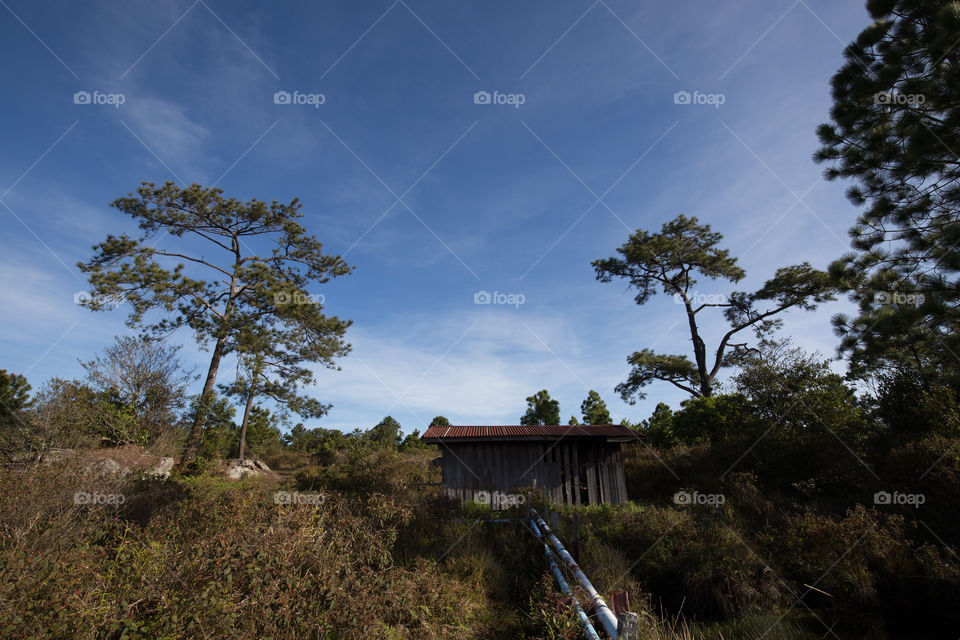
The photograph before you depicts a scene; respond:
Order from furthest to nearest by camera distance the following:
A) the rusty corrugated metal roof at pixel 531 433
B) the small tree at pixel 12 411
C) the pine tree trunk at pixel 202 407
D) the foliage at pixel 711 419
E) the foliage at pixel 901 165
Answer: the pine tree trunk at pixel 202 407 < the foliage at pixel 711 419 < the rusty corrugated metal roof at pixel 531 433 < the small tree at pixel 12 411 < the foliage at pixel 901 165

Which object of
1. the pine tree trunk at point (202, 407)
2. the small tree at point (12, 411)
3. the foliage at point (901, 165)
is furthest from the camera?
the pine tree trunk at point (202, 407)

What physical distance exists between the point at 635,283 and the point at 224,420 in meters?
32.8

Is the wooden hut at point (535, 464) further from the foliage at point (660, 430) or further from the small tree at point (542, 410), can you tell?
the small tree at point (542, 410)

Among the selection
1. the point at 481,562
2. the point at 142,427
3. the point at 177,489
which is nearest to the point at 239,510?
the point at 481,562

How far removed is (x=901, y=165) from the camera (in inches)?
323

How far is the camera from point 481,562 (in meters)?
7.73

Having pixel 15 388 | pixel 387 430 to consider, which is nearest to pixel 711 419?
pixel 387 430

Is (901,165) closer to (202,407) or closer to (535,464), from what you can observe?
(535,464)

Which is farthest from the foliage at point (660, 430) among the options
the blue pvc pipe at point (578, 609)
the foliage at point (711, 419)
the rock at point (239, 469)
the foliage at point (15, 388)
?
the foliage at point (15, 388)

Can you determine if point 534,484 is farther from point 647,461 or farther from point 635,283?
point 635,283

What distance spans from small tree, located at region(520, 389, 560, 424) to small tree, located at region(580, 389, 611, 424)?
2608 mm

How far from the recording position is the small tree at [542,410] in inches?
1517

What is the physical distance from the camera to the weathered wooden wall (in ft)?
50.7

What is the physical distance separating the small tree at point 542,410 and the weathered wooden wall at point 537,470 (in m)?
22.3
